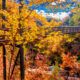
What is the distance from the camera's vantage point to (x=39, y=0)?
291cm

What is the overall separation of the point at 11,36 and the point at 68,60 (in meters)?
3.81

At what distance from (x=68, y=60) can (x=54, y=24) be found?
3389 mm

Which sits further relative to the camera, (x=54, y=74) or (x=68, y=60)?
(x=68, y=60)

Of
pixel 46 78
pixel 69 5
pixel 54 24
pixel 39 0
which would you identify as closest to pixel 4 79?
pixel 46 78

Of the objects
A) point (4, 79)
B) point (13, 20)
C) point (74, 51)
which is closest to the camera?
point (13, 20)

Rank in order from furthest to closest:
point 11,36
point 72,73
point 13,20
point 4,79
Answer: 1. point 72,73
2. point 4,79
3. point 11,36
4. point 13,20

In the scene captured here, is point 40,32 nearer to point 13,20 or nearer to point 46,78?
point 13,20

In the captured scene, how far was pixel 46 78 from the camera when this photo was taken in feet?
15.6

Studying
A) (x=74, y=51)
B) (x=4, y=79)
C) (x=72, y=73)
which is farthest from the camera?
(x=74, y=51)

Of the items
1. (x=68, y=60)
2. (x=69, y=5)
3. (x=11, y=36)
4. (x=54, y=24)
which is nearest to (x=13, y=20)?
(x=11, y=36)

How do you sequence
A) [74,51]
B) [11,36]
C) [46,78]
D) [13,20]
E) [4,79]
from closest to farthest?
[13,20]
[11,36]
[4,79]
[46,78]
[74,51]

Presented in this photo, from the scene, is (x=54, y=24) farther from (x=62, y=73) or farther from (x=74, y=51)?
(x=74, y=51)

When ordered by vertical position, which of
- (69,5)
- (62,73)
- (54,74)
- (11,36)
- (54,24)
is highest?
(69,5)

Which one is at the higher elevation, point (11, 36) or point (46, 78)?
point (11, 36)
